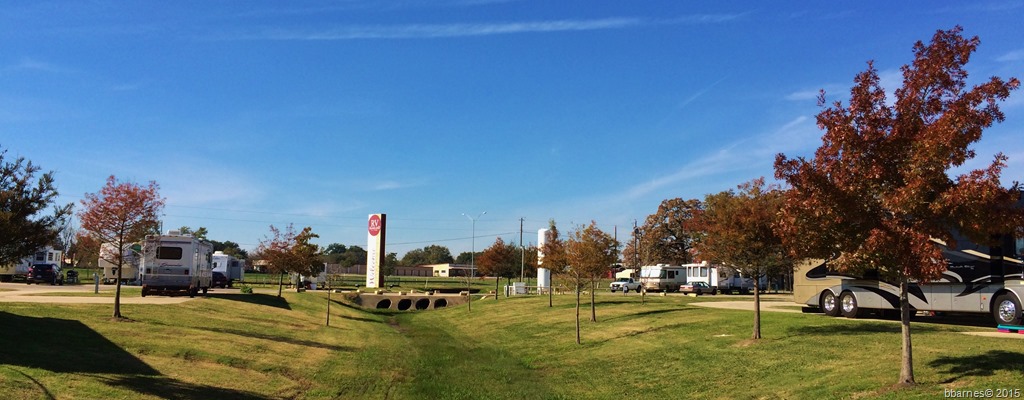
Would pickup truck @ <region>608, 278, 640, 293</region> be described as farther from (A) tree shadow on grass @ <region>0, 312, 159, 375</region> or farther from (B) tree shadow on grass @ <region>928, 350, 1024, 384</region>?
(A) tree shadow on grass @ <region>0, 312, 159, 375</region>

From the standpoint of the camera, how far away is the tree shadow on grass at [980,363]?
11.9m

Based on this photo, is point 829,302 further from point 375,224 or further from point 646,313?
point 375,224

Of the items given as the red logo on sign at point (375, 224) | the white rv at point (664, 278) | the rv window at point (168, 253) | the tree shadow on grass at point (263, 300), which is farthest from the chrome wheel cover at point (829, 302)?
the red logo on sign at point (375, 224)

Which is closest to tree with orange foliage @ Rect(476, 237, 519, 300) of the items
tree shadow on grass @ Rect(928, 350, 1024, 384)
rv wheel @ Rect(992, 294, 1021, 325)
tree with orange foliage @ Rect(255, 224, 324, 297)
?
tree with orange foliage @ Rect(255, 224, 324, 297)

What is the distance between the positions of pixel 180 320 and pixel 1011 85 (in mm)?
22855

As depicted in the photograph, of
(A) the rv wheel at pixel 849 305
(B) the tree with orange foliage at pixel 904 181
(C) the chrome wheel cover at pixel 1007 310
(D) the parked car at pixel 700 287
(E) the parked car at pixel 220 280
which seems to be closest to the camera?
(B) the tree with orange foliage at pixel 904 181

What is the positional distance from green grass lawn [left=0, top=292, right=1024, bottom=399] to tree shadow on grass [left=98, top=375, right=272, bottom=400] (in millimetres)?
45

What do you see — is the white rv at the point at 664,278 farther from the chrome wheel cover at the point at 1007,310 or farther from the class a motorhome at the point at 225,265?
the chrome wheel cover at the point at 1007,310

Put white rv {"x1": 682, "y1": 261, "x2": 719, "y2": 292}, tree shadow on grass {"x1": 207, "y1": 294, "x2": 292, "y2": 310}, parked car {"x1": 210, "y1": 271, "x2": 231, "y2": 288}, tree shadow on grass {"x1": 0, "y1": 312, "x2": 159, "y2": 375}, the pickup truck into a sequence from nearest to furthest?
tree shadow on grass {"x1": 0, "y1": 312, "x2": 159, "y2": 375} < tree shadow on grass {"x1": 207, "y1": 294, "x2": 292, "y2": 310} < parked car {"x1": 210, "y1": 271, "x2": 231, "y2": 288} < white rv {"x1": 682, "y1": 261, "x2": 719, "y2": 292} < the pickup truck

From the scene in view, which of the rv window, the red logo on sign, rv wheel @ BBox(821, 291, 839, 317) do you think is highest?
the red logo on sign

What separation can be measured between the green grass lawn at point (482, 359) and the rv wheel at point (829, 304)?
1.38m

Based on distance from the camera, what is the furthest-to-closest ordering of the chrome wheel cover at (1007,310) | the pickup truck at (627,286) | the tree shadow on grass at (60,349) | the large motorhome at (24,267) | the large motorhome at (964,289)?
1. the pickup truck at (627,286)
2. the large motorhome at (24,267)
3. the large motorhome at (964,289)
4. the chrome wheel cover at (1007,310)
5. the tree shadow on grass at (60,349)

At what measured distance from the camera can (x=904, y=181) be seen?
10977 mm

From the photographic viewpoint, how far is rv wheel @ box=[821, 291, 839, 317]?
2423 centimetres
